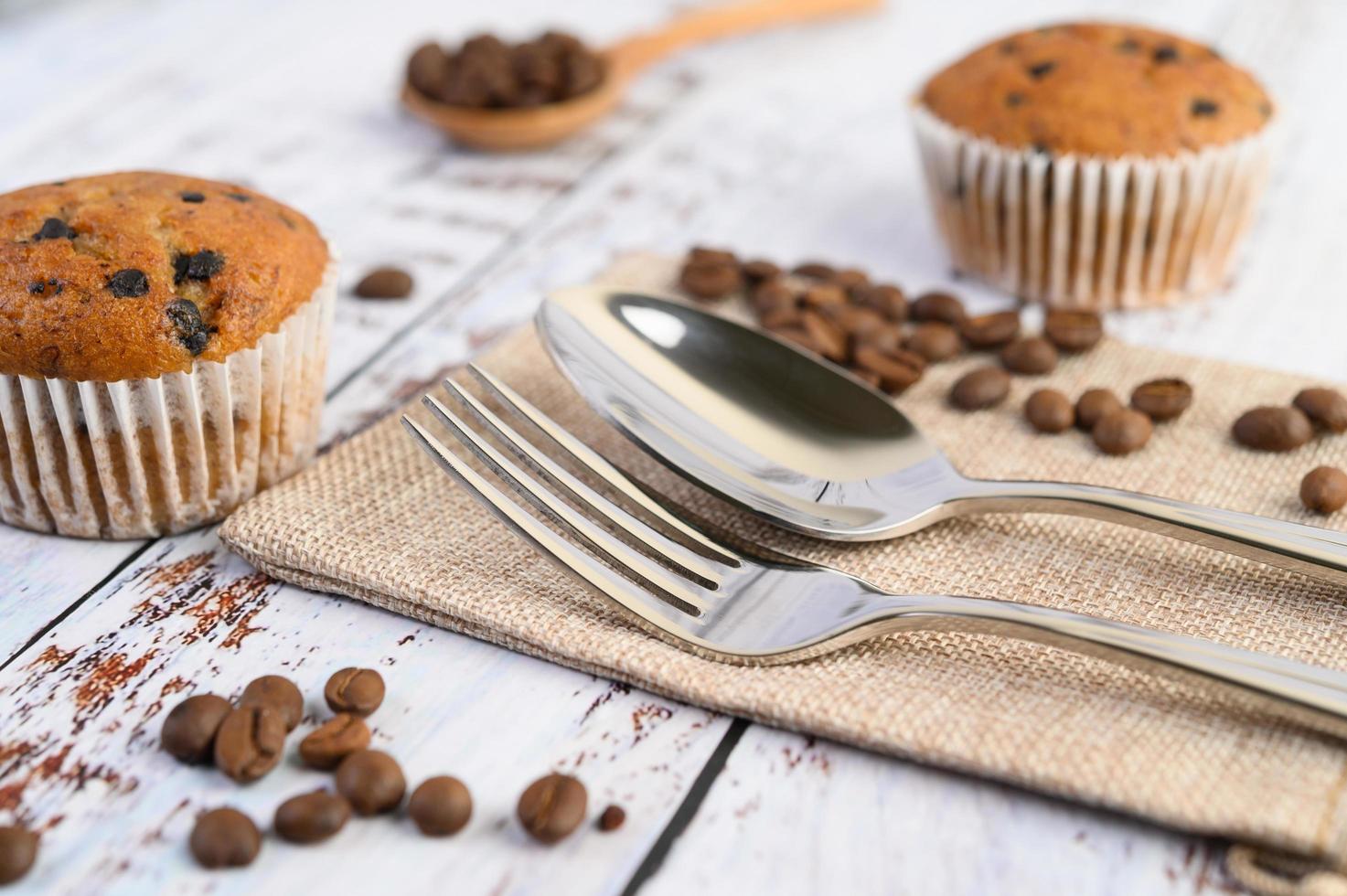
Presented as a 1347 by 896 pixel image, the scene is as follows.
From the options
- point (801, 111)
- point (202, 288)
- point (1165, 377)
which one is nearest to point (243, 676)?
point (202, 288)

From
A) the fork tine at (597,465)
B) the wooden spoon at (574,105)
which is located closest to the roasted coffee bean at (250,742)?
the fork tine at (597,465)

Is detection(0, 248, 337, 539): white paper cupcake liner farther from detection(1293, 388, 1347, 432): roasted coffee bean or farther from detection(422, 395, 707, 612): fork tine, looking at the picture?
detection(1293, 388, 1347, 432): roasted coffee bean

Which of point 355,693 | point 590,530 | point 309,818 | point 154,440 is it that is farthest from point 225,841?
point 154,440

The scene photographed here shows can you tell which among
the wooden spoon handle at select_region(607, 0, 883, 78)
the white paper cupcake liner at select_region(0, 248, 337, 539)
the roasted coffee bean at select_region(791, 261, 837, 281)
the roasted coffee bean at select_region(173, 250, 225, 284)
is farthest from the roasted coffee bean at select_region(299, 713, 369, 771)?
the wooden spoon handle at select_region(607, 0, 883, 78)

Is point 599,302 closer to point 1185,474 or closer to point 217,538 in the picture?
point 217,538

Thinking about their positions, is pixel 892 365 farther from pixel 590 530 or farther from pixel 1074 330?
pixel 590 530

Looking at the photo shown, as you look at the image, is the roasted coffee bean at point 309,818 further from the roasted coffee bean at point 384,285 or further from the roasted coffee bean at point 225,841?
the roasted coffee bean at point 384,285
